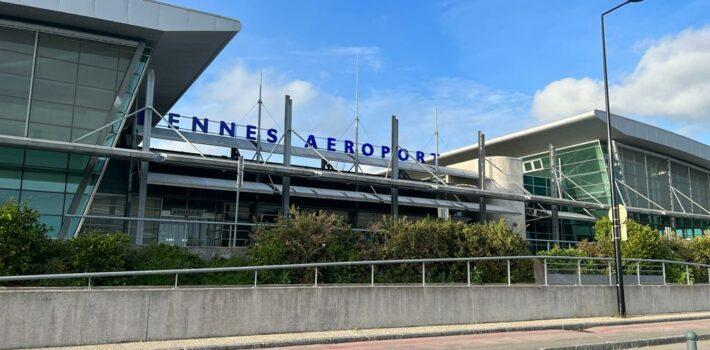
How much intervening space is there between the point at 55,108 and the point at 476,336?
58.4 ft

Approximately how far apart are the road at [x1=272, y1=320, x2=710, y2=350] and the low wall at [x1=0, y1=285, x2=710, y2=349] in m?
1.32

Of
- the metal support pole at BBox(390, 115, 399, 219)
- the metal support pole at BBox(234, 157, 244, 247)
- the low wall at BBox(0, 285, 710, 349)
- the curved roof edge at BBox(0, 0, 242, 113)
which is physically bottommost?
the low wall at BBox(0, 285, 710, 349)

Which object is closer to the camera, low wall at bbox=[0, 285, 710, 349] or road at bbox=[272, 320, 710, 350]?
low wall at bbox=[0, 285, 710, 349]

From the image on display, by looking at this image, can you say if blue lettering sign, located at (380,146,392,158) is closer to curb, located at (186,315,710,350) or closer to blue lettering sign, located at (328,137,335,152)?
blue lettering sign, located at (328,137,335,152)

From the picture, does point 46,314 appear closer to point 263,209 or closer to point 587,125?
point 263,209

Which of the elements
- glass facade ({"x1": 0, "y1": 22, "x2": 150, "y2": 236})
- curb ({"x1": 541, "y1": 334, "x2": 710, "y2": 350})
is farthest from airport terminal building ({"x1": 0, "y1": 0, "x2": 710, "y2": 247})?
curb ({"x1": 541, "y1": 334, "x2": 710, "y2": 350})

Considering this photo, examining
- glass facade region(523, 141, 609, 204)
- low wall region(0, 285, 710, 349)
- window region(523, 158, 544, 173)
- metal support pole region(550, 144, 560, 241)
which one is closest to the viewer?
low wall region(0, 285, 710, 349)

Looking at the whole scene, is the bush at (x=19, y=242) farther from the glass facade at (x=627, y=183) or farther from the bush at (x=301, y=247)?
the glass facade at (x=627, y=183)

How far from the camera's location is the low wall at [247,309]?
1016 centimetres

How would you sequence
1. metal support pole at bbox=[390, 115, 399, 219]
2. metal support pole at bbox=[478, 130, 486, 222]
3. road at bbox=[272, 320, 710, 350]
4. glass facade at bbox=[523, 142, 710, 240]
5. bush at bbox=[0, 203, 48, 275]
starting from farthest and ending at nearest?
glass facade at bbox=[523, 142, 710, 240], metal support pole at bbox=[478, 130, 486, 222], metal support pole at bbox=[390, 115, 399, 219], bush at bbox=[0, 203, 48, 275], road at bbox=[272, 320, 710, 350]

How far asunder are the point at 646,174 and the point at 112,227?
39344 mm

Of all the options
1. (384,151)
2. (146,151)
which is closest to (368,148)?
(384,151)

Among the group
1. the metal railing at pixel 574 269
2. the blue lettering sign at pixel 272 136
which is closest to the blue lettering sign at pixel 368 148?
the blue lettering sign at pixel 272 136

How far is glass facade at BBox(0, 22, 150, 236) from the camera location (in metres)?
20.8
